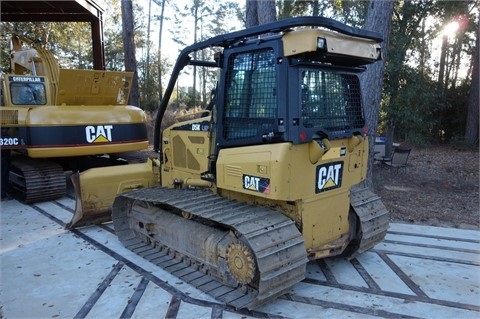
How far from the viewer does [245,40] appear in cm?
366

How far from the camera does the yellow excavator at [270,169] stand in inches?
128

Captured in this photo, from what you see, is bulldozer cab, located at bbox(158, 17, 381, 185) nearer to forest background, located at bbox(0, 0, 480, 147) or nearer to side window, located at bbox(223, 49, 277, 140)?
side window, located at bbox(223, 49, 277, 140)

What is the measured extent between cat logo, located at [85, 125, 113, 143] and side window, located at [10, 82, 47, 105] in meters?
1.17

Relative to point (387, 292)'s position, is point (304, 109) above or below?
above

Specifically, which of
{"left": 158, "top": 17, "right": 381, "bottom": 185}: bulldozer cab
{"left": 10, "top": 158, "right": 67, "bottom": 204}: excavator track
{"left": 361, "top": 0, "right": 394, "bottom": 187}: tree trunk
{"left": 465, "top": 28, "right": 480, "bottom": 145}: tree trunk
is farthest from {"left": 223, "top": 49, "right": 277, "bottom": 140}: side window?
{"left": 465, "top": 28, "right": 480, "bottom": 145}: tree trunk

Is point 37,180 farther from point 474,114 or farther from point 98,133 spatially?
point 474,114

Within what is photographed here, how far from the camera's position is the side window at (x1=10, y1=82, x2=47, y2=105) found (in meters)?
7.19

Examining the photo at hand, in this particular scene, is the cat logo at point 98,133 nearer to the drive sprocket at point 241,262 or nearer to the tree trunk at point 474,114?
the drive sprocket at point 241,262

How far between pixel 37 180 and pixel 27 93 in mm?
1753

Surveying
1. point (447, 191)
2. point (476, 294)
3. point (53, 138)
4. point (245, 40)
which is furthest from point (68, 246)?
point (447, 191)

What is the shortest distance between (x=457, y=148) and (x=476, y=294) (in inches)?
570

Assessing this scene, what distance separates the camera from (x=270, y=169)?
130 inches

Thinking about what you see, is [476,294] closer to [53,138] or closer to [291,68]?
[291,68]

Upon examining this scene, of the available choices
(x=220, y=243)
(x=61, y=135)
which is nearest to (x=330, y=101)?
(x=220, y=243)
